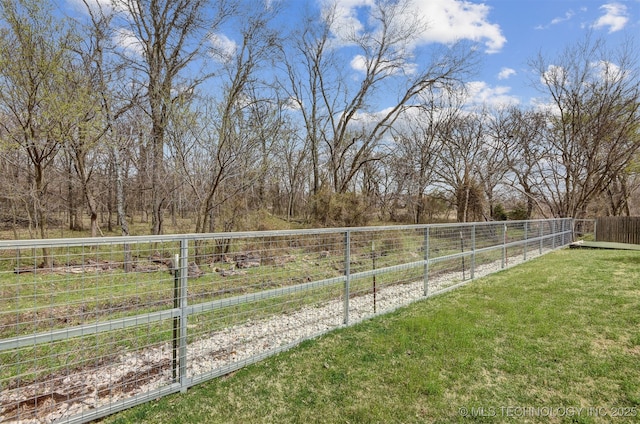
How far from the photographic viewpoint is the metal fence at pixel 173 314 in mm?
2205

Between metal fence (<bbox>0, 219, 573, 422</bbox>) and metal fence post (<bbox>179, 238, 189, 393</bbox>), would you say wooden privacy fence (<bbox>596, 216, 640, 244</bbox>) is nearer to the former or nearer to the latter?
metal fence (<bbox>0, 219, 573, 422</bbox>)

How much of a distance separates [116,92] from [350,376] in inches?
392

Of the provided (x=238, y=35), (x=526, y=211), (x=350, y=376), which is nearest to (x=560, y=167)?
(x=526, y=211)

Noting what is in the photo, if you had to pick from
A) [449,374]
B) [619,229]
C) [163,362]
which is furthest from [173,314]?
[619,229]

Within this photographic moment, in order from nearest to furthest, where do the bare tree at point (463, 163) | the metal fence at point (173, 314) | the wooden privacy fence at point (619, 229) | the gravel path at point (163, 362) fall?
the metal fence at point (173, 314) < the gravel path at point (163, 362) < the wooden privacy fence at point (619, 229) < the bare tree at point (463, 163)

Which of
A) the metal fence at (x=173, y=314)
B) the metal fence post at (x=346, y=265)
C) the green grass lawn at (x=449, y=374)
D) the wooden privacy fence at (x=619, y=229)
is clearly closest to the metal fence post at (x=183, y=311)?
the metal fence at (x=173, y=314)

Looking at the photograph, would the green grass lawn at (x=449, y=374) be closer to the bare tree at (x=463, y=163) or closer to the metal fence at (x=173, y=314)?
the metal fence at (x=173, y=314)

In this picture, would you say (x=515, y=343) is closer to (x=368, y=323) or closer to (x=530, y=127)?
(x=368, y=323)

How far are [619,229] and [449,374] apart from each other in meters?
15.2

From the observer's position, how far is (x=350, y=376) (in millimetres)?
2686

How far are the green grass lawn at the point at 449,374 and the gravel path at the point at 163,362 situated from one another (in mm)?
328

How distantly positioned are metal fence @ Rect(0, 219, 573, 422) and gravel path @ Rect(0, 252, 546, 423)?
14 millimetres

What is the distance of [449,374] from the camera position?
8.86ft

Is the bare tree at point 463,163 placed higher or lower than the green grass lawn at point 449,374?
higher
